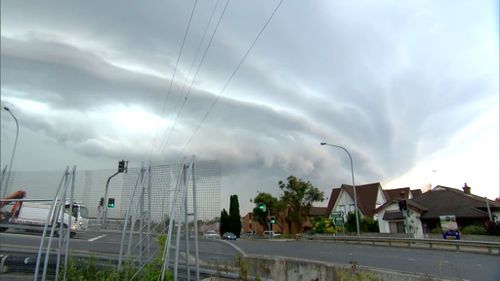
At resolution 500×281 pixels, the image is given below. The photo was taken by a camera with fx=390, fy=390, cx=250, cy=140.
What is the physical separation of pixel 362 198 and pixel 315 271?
56068 mm

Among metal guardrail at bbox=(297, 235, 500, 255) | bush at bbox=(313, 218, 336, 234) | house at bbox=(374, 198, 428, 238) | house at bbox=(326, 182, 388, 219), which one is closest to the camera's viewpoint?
metal guardrail at bbox=(297, 235, 500, 255)

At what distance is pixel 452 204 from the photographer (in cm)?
4262

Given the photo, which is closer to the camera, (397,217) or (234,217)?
(397,217)

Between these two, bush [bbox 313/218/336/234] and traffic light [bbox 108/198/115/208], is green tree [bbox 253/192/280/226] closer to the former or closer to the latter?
bush [bbox 313/218/336/234]

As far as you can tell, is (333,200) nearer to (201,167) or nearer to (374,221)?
(374,221)

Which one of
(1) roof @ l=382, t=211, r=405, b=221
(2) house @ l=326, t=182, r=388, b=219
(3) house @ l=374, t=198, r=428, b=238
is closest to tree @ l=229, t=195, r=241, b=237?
(2) house @ l=326, t=182, r=388, b=219

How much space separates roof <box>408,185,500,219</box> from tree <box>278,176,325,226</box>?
611 inches

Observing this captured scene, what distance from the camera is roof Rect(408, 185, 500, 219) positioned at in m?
39.3

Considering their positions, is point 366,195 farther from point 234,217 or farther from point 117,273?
point 117,273

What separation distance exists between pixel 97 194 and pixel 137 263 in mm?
3985

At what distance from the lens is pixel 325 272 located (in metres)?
7.35

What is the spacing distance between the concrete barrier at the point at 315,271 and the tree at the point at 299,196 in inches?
1998

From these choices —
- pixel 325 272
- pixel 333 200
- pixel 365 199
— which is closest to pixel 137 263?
pixel 325 272

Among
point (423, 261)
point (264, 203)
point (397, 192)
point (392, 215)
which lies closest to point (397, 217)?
point (392, 215)
